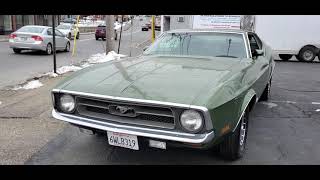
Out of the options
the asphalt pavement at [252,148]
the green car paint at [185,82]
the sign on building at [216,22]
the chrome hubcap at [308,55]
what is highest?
the sign on building at [216,22]

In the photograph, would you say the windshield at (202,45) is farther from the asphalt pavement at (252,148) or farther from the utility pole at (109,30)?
the utility pole at (109,30)

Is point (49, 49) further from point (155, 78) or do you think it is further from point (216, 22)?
point (155, 78)

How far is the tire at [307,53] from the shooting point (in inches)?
639

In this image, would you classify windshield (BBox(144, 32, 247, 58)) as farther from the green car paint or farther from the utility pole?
the utility pole

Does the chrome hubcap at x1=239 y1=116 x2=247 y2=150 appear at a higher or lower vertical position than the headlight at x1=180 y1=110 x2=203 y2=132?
lower

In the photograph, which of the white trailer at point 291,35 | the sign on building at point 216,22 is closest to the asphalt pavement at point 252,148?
the white trailer at point 291,35

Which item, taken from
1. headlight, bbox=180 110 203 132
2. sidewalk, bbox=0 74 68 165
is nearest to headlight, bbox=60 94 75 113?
sidewalk, bbox=0 74 68 165

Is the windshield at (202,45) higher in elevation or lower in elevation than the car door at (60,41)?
higher

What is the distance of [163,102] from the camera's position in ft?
11.1

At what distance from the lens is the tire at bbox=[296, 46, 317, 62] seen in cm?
1622

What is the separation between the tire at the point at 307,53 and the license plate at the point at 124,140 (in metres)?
14.3

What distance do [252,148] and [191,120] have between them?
5.33 ft

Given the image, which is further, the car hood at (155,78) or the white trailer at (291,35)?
the white trailer at (291,35)
